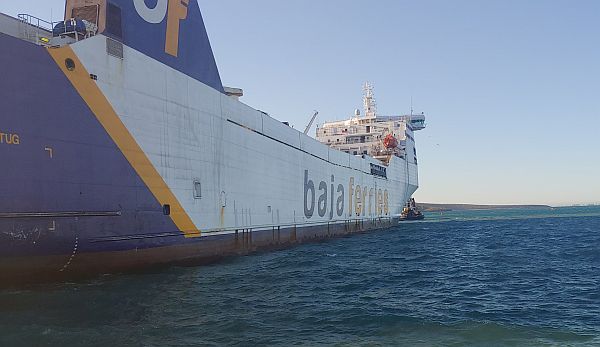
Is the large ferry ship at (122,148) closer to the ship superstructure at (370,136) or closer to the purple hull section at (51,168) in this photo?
the purple hull section at (51,168)

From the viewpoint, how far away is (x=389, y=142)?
48000 mm

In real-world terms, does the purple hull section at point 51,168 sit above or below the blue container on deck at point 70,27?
below

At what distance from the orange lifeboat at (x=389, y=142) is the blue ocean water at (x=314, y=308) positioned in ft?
104

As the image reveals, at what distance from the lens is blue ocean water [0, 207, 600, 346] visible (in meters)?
8.02

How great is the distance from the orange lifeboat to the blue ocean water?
31784 mm

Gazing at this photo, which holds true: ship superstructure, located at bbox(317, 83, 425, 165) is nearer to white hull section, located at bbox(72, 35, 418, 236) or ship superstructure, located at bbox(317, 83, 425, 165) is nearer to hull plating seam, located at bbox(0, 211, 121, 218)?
white hull section, located at bbox(72, 35, 418, 236)

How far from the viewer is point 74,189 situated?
1206cm

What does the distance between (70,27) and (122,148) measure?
3.93 meters

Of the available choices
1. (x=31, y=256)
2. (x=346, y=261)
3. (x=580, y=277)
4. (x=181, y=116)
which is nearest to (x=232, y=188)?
(x=181, y=116)

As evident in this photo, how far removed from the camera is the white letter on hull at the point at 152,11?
48.6ft

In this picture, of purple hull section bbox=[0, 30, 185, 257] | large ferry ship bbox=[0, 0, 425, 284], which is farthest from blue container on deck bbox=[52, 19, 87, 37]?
purple hull section bbox=[0, 30, 185, 257]

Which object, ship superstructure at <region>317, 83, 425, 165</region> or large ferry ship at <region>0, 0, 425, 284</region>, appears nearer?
large ferry ship at <region>0, 0, 425, 284</region>

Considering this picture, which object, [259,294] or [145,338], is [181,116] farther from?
[145,338]

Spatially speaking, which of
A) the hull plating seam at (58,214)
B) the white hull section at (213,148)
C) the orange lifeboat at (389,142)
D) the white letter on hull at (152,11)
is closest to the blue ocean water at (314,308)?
the hull plating seam at (58,214)
